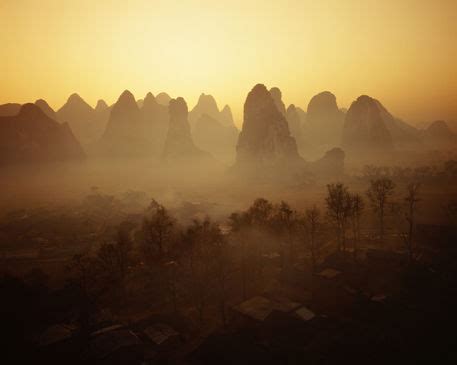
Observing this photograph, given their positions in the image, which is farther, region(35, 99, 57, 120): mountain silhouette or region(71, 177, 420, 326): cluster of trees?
region(35, 99, 57, 120): mountain silhouette

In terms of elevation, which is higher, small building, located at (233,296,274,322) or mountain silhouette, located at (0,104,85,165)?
mountain silhouette, located at (0,104,85,165)

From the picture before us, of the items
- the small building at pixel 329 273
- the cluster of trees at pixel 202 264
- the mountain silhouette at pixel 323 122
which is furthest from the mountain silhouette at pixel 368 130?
the small building at pixel 329 273

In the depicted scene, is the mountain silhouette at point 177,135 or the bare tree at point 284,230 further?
the mountain silhouette at point 177,135

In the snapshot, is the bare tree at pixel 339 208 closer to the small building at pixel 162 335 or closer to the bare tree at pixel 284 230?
the bare tree at pixel 284 230

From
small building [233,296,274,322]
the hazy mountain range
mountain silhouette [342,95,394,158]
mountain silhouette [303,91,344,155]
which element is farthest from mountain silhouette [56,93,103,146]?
small building [233,296,274,322]

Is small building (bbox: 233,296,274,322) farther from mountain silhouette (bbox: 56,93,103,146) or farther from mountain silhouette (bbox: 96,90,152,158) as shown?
mountain silhouette (bbox: 56,93,103,146)

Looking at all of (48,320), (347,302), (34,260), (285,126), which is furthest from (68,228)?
(285,126)

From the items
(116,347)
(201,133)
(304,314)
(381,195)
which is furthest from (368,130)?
(116,347)

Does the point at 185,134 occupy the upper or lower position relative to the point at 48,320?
upper

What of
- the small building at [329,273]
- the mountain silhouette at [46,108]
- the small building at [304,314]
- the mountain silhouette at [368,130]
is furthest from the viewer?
the mountain silhouette at [46,108]

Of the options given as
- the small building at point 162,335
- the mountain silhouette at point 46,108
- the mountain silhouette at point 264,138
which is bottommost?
the small building at point 162,335

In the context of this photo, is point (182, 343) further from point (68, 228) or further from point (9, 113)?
point (9, 113)
